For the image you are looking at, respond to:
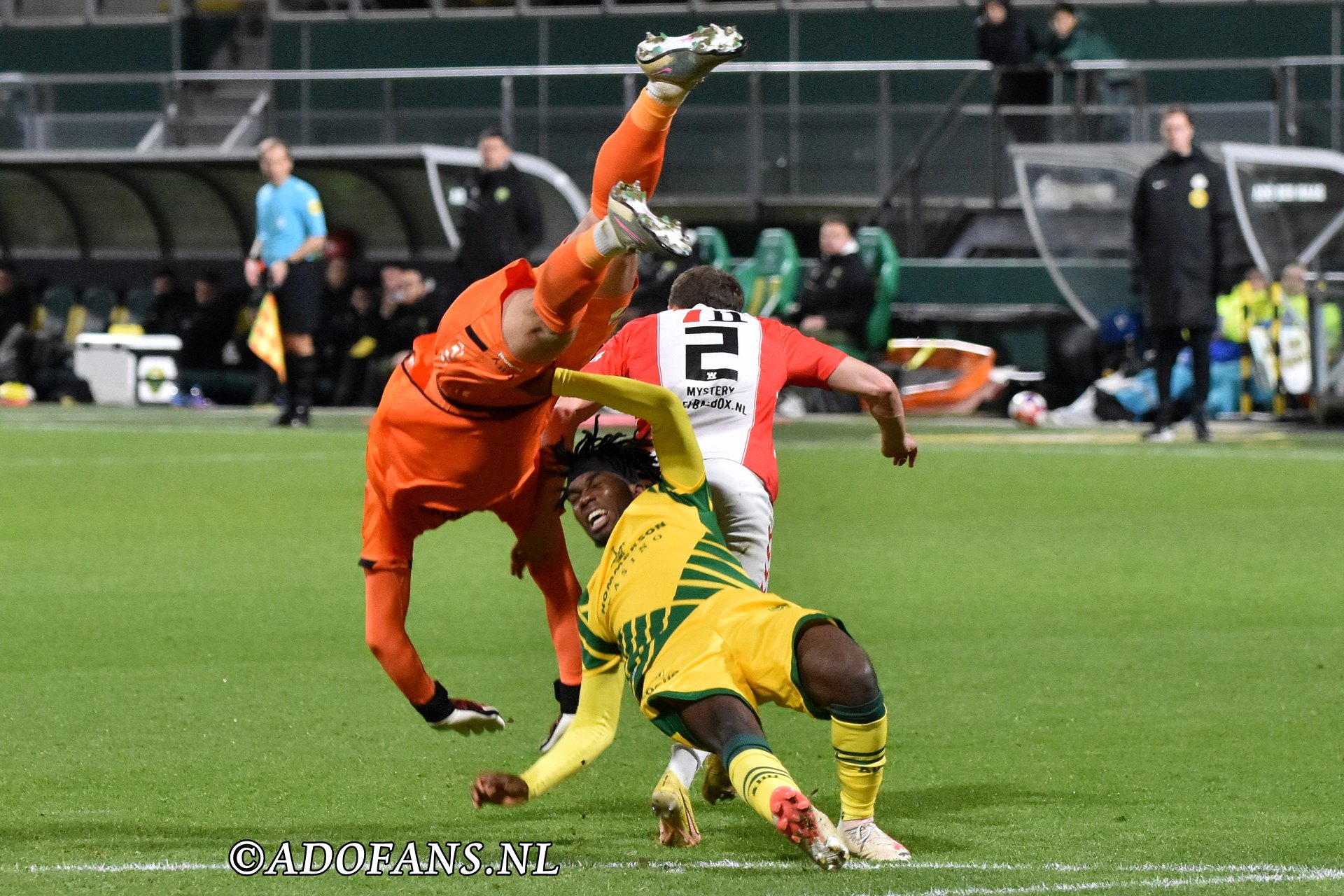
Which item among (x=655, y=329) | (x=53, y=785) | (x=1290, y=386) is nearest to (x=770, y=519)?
(x=655, y=329)

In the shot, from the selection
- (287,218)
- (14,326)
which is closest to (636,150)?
(287,218)

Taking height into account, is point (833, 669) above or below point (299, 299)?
below

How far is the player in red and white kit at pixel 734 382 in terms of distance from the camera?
5.81m

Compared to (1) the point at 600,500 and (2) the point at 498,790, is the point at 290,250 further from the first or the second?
(2) the point at 498,790

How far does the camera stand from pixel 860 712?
468cm

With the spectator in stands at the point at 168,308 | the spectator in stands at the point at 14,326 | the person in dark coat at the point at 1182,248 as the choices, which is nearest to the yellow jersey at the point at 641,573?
the person in dark coat at the point at 1182,248

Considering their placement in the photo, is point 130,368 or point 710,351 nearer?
point 710,351

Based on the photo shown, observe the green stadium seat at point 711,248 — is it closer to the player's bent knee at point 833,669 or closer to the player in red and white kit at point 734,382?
the player in red and white kit at point 734,382

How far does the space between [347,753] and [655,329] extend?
151 centimetres

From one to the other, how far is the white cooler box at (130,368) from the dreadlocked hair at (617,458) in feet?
61.2

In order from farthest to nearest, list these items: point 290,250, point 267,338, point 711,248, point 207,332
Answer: point 207,332
point 711,248
point 267,338
point 290,250

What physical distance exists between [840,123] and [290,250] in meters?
7.51

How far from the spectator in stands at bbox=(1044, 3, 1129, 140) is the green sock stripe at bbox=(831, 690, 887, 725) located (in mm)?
17947

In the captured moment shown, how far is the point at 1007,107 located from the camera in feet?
73.3
